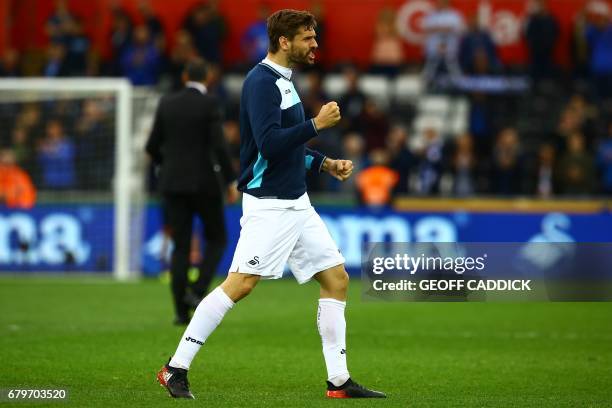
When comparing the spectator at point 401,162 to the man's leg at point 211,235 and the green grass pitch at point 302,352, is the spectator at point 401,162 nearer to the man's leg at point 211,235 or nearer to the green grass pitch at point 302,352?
the green grass pitch at point 302,352

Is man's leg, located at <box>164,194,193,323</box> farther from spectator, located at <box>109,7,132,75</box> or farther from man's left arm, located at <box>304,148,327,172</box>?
spectator, located at <box>109,7,132,75</box>

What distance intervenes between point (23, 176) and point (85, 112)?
4.45ft

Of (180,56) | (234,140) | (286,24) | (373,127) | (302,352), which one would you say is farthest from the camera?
(180,56)

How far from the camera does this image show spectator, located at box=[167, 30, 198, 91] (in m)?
22.8

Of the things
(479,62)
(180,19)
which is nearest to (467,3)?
(479,62)

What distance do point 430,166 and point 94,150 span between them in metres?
5.41

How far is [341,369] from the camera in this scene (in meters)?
7.73

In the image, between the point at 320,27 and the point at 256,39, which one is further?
the point at 256,39

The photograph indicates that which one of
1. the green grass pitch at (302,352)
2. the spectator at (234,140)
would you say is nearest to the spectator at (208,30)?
the spectator at (234,140)

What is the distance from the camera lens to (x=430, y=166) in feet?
69.3

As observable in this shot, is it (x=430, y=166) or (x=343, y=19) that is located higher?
(x=343, y=19)

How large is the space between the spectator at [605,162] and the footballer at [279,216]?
13742 mm

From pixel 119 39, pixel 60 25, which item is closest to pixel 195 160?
pixel 119 39

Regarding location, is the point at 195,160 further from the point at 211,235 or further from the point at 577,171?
the point at 577,171
